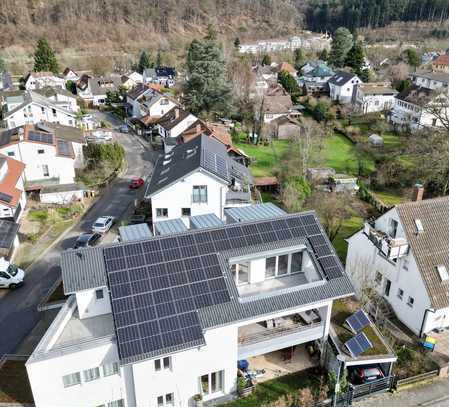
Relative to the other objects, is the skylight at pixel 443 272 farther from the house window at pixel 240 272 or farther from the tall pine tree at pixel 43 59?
the tall pine tree at pixel 43 59

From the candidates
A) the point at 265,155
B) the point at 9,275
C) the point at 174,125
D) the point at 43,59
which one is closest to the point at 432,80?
the point at 265,155

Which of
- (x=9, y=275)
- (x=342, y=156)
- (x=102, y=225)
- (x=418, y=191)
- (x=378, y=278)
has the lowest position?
(x=342, y=156)

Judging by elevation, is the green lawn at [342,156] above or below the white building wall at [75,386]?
below

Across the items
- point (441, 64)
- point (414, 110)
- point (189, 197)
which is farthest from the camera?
point (441, 64)

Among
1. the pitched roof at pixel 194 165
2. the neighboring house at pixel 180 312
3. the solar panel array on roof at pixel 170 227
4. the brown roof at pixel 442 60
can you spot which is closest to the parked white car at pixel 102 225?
the pitched roof at pixel 194 165

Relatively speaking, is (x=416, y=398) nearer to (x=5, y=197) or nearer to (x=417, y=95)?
(x=5, y=197)

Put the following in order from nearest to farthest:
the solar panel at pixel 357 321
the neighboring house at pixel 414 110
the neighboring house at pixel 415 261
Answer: the solar panel at pixel 357 321 → the neighboring house at pixel 415 261 → the neighboring house at pixel 414 110
